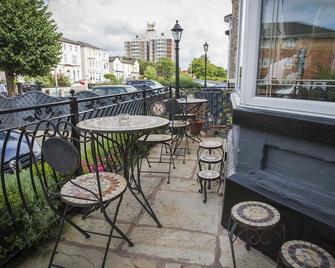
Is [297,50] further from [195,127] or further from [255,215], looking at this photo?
[195,127]

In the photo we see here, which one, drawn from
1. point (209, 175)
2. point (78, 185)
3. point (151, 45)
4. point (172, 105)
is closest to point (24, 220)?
point (78, 185)

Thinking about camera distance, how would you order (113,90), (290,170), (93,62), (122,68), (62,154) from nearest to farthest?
(62,154)
(290,170)
(113,90)
(93,62)
(122,68)

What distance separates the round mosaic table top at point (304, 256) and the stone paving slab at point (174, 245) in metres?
0.70

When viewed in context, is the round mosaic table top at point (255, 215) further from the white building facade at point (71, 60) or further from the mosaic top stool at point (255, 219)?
the white building facade at point (71, 60)

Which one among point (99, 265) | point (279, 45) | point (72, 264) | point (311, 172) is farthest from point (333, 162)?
point (72, 264)

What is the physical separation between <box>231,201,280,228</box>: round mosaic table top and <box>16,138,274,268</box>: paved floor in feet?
1.60

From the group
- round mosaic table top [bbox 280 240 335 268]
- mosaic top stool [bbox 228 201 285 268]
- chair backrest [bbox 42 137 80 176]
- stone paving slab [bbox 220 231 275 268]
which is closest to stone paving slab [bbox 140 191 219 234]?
stone paving slab [bbox 220 231 275 268]

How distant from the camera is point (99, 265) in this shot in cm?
183

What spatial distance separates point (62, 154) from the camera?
4.78 feet

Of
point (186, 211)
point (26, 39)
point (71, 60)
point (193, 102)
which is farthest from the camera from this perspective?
point (71, 60)

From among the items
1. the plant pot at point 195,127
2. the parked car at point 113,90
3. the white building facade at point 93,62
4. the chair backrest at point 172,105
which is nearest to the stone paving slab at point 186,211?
A: the chair backrest at point 172,105

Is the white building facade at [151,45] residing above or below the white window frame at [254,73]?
above

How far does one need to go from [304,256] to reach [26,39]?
17.1m

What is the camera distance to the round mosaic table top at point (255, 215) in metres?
1.47
